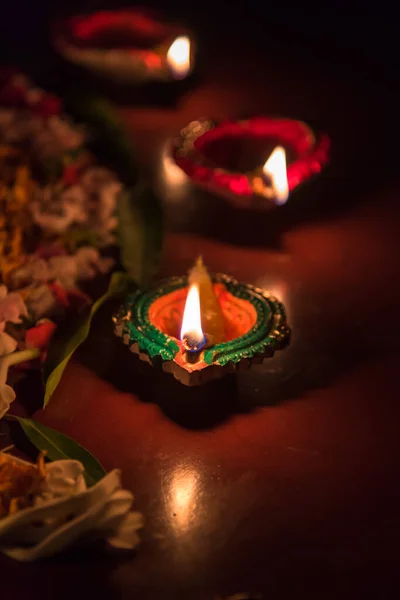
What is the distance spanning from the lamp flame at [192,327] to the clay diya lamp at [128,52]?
863 millimetres

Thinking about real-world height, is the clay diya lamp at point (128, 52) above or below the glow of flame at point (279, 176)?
below

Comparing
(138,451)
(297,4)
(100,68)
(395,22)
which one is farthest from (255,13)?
(138,451)

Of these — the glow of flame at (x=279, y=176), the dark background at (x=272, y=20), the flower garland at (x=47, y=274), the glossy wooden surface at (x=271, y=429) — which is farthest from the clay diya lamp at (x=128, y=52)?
the glow of flame at (x=279, y=176)

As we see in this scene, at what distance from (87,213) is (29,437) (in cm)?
45

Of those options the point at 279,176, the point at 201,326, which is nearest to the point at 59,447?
the point at 201,326

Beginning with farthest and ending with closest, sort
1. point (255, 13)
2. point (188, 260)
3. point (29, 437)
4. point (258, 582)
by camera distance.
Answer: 1. point (255, 13)
2. point (188, 260)
3. point (29, 437)
4. point (258, 582)

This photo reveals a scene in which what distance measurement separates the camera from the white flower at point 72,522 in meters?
0.57

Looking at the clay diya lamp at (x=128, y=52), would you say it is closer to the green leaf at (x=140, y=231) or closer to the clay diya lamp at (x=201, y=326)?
the green leaf at (x=140, y=231)

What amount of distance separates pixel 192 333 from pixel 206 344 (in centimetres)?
3

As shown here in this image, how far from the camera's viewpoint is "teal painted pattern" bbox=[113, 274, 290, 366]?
2.39ft

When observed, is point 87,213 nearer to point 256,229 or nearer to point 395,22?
point 256,229

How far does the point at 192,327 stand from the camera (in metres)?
0.72

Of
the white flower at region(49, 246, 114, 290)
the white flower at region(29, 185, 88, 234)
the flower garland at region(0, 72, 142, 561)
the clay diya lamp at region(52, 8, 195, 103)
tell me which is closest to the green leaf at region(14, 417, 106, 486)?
the flower garland at region(0, 72, 142, 561)

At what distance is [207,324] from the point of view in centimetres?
77
